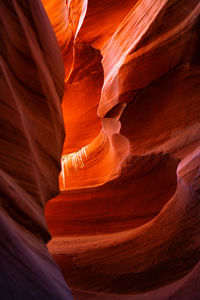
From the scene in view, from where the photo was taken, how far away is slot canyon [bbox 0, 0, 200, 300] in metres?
1.89

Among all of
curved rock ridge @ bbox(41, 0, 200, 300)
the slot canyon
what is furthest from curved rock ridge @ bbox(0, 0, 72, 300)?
curved rock ridge @ bbox(41, 0, 200, 300)

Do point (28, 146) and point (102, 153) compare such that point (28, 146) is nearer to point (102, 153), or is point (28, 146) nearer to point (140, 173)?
point (140, 173)

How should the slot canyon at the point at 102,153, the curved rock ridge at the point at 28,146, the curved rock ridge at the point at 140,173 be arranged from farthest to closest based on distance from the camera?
the curved rock ridge at the point at 140,173 < the slot canyon at the point at 102,153 < the curved rock ridge at the point at 28,146

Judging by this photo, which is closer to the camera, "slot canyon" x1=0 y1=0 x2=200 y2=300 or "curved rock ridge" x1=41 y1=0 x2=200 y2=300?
"slot canyon" x1=0 y1=0 x2=200 y2=300

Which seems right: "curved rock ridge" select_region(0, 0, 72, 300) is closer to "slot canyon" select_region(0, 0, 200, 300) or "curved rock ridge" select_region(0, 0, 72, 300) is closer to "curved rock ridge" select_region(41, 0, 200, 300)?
"slot canyon" select_region(0, 0, 200, 300)

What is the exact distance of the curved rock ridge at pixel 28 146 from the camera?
1398mm

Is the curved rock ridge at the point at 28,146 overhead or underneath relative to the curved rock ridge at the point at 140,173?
overhead

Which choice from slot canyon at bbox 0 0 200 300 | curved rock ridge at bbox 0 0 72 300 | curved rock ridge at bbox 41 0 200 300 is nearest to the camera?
curved rock ridge at bbox 0 0 72 300

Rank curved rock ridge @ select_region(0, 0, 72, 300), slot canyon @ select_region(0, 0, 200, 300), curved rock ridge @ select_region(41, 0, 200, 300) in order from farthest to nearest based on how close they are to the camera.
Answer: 1. curved rock ridge @ select_region(41, 0, 200, 300)
2. slot canyon @ select_region(0, 0, 200, 300)
3. curved rock ridge @ select_region(0, 0, 72, 300)

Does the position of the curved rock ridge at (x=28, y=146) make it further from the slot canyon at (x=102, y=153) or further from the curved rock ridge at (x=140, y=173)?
A: the curved rock ridge at (x=140, y=173)

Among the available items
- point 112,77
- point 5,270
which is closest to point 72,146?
point 112,77

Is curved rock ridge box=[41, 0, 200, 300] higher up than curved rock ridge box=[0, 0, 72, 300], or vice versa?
curved rock ridge box=[0, 0, 72, 300]

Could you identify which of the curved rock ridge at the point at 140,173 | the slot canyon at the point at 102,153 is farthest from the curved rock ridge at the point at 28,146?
the curved rock ridge at the point at 140,173

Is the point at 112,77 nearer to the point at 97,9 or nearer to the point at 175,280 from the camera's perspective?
the point at 97,9
